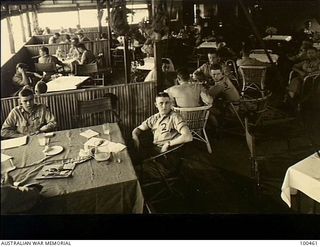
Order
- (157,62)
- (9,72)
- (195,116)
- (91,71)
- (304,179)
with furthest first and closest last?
(91,71)
(157,62)
(195,116)
(9,72)
(304,179)

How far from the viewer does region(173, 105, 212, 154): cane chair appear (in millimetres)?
2426

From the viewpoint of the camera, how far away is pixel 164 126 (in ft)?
8.03

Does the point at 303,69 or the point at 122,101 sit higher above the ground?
the point at 303,69

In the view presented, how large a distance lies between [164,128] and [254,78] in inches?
25.1

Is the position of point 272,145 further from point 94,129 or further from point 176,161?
point 94,129

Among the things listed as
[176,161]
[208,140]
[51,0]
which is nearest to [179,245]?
[176,161]

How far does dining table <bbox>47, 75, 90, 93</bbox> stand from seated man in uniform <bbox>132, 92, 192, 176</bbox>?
807 millimetres

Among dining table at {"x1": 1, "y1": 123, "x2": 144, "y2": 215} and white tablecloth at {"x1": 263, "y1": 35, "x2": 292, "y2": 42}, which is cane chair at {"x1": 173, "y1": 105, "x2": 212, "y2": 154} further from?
white tablecloth at {"x1": 263, "y1": 35, "x2": 292, "y2": 42}

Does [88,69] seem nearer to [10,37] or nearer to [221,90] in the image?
[10,37]

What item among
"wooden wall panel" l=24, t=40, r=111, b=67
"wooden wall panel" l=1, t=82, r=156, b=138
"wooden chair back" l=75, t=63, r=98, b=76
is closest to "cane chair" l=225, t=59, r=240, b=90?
"wooden wall panel" l=1, t=82, r=156, b=138

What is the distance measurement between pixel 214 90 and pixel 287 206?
0.86 m

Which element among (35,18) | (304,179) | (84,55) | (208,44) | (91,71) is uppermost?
(35,18)

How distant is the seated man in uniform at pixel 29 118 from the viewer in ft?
7.56

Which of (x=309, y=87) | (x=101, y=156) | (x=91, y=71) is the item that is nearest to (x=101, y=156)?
(x=101, y=156)
